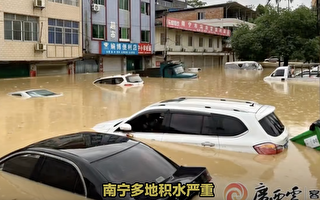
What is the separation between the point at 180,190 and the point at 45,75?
28.6 m

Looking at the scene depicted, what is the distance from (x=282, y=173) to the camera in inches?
231

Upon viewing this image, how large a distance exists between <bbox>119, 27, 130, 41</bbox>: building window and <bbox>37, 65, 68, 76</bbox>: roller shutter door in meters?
7.14

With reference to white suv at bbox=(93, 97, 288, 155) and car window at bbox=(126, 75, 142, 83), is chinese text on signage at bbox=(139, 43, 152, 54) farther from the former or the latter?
white suv at bbox=(93, 97, 288, 155)

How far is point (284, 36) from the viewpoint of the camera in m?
42.7

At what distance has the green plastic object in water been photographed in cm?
697

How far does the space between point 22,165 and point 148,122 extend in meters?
2.90

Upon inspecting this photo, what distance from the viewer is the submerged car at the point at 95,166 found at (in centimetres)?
359

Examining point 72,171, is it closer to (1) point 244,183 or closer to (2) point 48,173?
(2) point 48,173

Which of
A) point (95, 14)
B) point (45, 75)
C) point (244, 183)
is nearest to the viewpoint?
point (244, 183)

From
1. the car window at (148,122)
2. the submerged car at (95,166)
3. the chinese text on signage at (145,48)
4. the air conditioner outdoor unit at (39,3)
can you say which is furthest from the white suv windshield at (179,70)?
the submerged car at (95,166)

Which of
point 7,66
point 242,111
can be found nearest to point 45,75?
point 7,66

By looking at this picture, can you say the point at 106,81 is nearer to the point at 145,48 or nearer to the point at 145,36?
the point at 145,48

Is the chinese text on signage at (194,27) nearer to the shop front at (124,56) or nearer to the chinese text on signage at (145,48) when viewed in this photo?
the chinese text on signage at (145,48)
